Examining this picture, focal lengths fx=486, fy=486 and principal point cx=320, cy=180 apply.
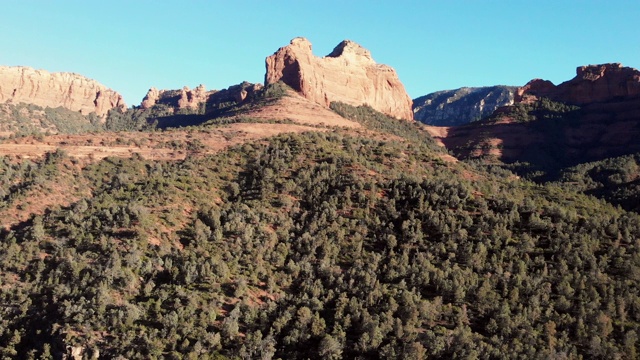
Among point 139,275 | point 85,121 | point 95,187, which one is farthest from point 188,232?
point 85,121

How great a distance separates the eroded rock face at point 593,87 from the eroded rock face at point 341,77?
37.2 m

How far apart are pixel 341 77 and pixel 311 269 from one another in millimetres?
98422

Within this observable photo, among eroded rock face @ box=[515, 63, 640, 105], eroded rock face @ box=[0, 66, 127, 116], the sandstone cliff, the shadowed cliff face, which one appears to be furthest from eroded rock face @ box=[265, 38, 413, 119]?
eroded rock face @ box=[0, 66, 127, 116]

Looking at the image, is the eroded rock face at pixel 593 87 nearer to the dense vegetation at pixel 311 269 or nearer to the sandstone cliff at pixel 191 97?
the dense vegetation at pixel 311 269

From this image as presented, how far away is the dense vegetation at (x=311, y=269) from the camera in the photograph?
37.0 m

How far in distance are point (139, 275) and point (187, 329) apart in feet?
26.7

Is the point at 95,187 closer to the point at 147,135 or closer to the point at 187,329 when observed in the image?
the point at 147,135

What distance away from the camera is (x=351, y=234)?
52.1 meters

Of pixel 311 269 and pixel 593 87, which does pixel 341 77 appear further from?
pixel 311 269

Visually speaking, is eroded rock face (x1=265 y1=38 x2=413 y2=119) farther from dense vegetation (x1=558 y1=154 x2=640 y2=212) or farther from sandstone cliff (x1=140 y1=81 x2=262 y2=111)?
dense vegetation (x1=558 y1=154 x2=640 y2=212)

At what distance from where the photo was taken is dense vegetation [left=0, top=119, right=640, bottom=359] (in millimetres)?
37031

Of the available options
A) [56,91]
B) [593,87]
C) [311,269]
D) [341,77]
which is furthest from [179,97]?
[311,269]

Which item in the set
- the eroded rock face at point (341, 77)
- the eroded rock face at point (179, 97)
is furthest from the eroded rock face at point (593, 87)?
the eroded rock face at point (179, 97)

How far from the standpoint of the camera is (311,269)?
4666cm
